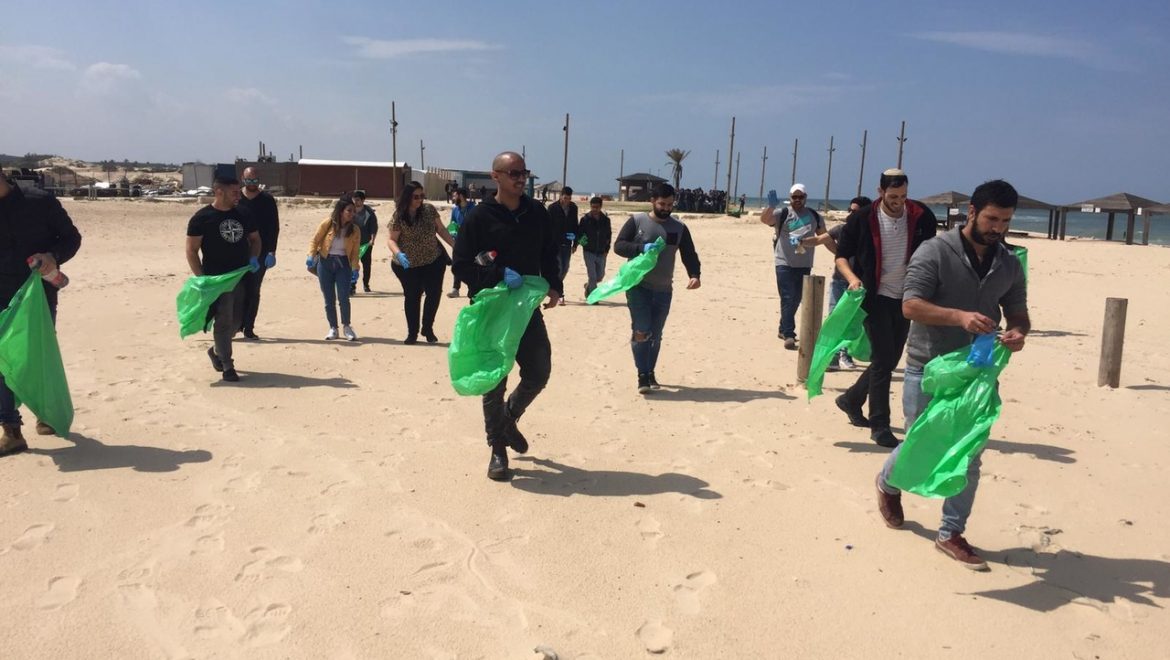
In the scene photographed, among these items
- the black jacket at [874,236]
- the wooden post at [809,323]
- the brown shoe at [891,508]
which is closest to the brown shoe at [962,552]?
the brown shoe at [891,508]

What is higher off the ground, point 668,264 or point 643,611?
point 668,264

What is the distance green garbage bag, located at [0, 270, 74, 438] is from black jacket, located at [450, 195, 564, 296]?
2775mm

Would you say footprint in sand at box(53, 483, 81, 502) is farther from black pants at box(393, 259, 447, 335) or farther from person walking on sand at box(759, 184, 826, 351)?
person walking on sand at box(759, 184, 826, 351)

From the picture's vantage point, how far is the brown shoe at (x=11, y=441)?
5336 mm

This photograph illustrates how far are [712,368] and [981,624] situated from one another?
16.8 feet

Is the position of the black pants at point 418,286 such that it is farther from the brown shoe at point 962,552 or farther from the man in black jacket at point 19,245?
the brown shoe at point 962,552

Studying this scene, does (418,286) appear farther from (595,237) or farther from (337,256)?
(595,237)

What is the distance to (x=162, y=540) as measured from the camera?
4.17m

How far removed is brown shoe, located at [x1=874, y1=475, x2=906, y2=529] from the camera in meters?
4.45

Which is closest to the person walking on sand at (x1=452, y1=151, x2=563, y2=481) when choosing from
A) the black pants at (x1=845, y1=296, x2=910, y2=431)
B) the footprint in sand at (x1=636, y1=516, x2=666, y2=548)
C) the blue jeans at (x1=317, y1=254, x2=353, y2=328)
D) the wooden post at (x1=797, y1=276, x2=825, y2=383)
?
the footprint in sand at (x1=636, y1=516, x2=666, y2=548)

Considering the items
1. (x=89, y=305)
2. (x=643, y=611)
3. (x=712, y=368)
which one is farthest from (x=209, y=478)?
(x=89, y=305)

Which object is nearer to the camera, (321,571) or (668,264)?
(321,571)

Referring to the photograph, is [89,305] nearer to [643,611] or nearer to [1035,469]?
[643,611]

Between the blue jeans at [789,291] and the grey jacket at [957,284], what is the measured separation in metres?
5.36
